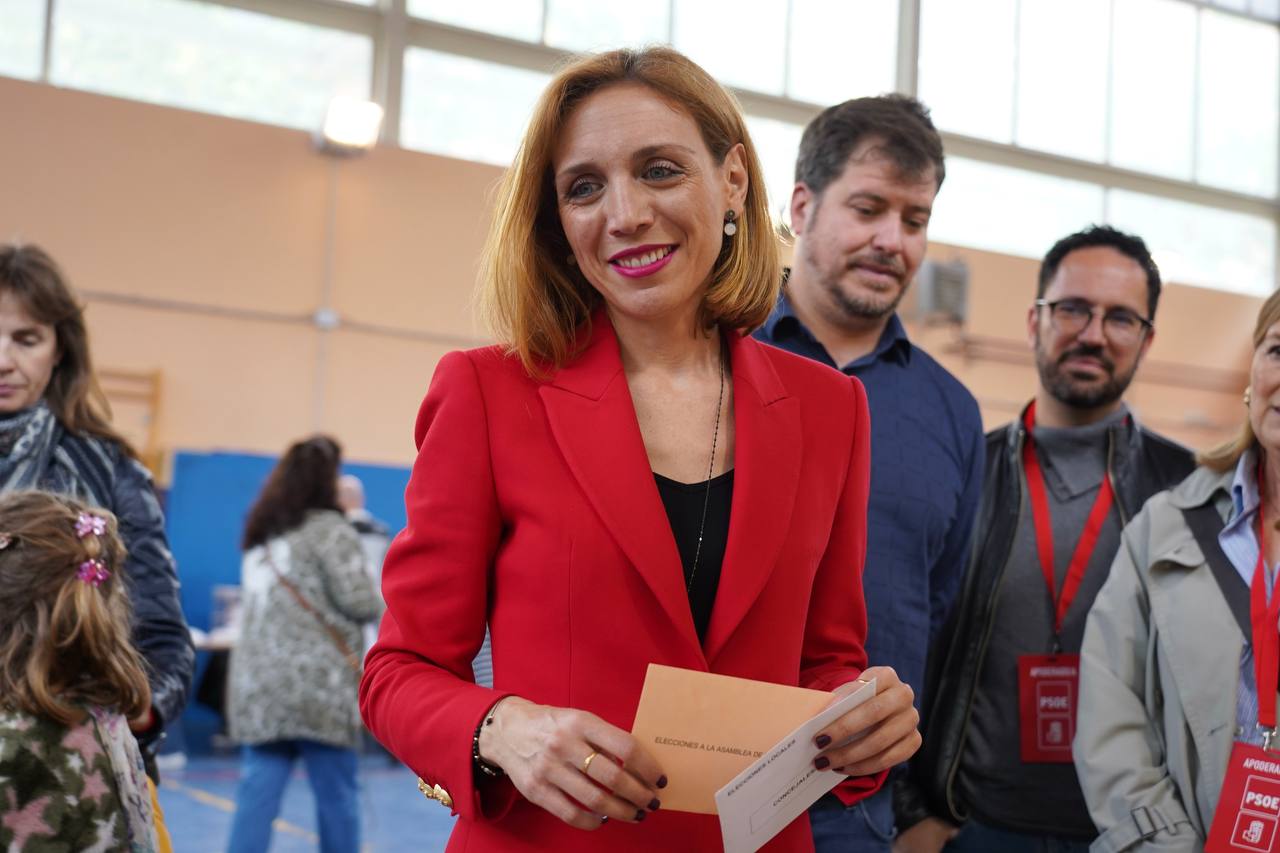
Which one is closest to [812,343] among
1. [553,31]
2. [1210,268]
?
[553,31]

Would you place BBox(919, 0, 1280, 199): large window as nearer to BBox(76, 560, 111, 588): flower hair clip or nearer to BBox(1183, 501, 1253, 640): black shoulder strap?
BBox(1183, 501, 1253, 640): black shoulder strap

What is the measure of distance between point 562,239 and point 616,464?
0.34m

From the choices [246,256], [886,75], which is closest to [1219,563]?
[246,256]

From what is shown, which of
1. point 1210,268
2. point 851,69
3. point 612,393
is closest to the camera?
point 612,393

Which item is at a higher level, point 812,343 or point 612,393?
point 812,343

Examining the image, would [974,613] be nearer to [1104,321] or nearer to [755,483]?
[1104,321]

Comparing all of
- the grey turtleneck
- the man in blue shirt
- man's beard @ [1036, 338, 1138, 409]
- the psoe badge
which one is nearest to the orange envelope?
the man in blue shirt

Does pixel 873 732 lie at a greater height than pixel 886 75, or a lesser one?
lesser

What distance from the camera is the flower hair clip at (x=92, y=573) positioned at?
2184 mm

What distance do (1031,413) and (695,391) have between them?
1.59 metres

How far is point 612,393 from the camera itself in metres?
1.46

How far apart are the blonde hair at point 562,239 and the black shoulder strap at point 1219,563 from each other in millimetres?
1119

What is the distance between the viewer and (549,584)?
136cm

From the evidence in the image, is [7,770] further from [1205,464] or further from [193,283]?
[193,283]
